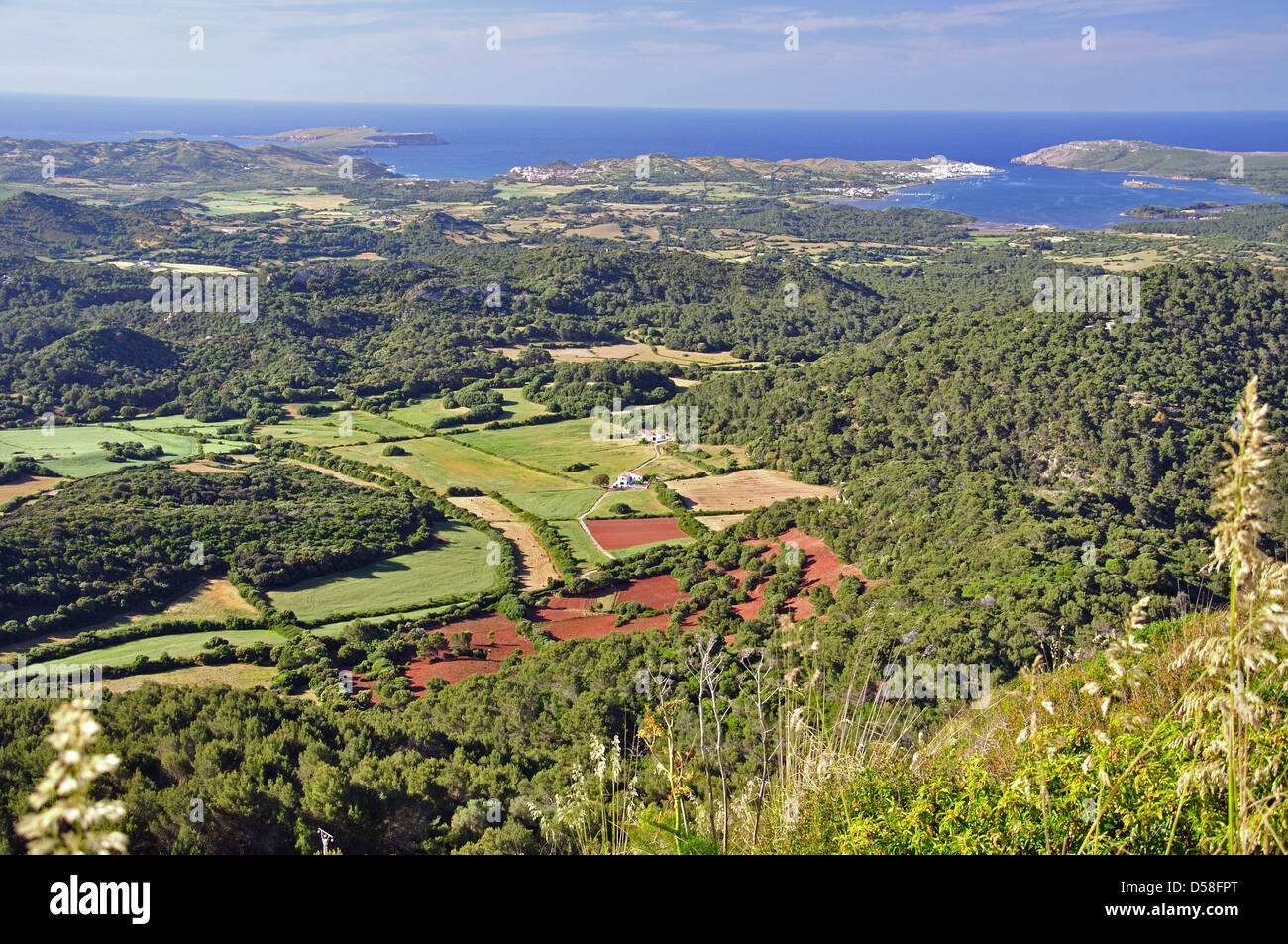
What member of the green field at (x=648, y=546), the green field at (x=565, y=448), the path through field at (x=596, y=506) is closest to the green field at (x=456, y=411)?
the green field at (x=565, y=448)

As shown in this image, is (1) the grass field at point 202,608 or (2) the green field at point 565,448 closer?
(1) the grass field at point 202,608

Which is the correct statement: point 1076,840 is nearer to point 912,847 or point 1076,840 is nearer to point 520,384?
point 912,847

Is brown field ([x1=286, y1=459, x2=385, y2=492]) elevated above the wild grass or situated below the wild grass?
below

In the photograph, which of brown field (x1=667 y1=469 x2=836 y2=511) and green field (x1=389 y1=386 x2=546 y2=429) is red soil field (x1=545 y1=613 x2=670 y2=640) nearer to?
brown field (x1=667 y1=469 x2=836 y2=511)

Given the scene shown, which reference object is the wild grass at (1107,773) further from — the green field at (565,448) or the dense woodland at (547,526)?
the green field at (565,448)

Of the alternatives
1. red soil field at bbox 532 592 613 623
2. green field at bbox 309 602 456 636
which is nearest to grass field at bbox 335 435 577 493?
red soil field at bbox 532 592 613 623
